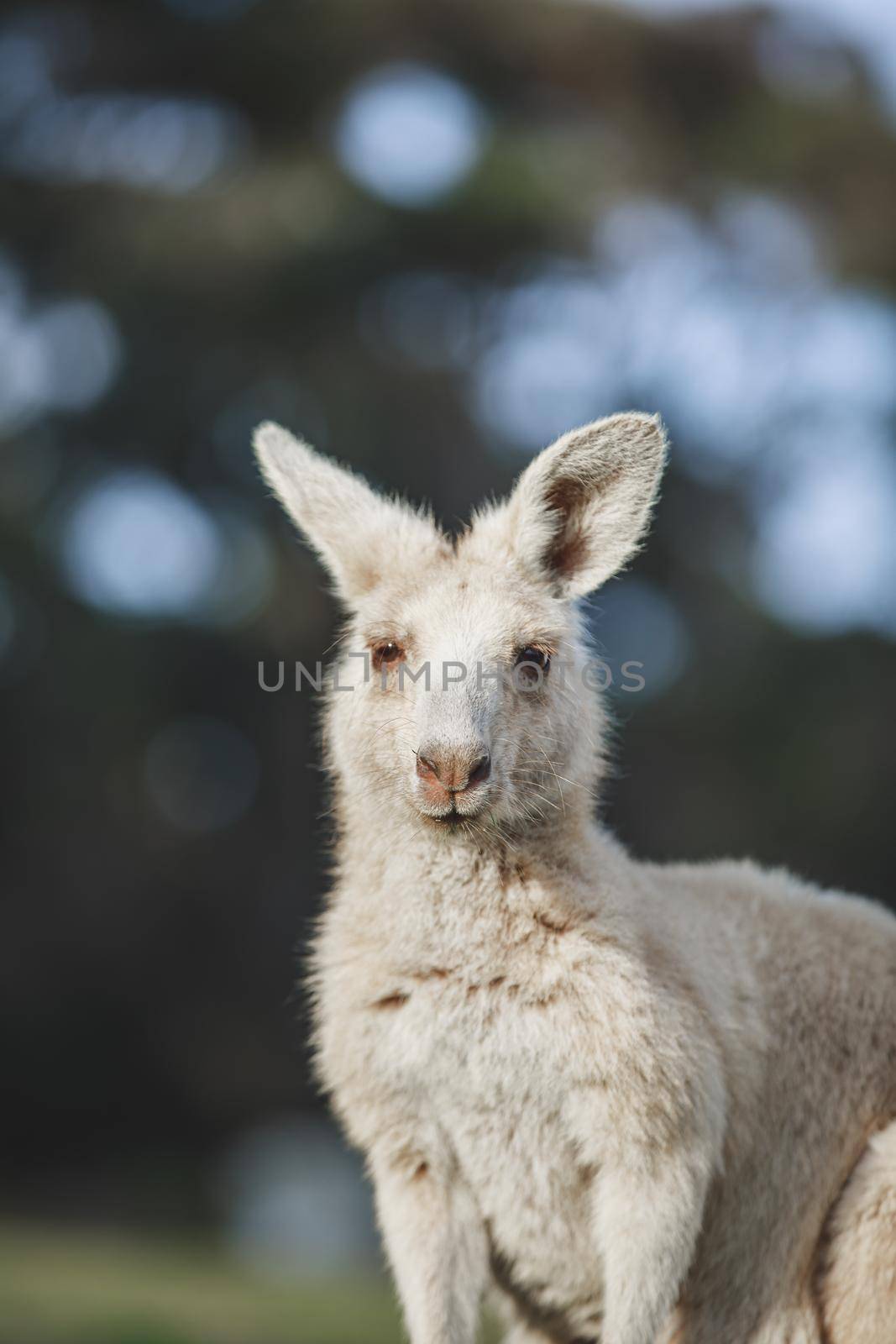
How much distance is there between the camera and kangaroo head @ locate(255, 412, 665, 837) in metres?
3.73

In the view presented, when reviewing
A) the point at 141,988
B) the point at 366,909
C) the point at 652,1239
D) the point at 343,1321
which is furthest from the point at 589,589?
the point at 141,988

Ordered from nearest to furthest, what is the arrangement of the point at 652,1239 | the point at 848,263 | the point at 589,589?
1. the point at 652,1239
2. the point at 589,589
3. the point at 848,263

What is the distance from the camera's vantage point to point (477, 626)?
3.92 m

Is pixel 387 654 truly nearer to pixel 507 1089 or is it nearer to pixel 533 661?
pixel 533 661

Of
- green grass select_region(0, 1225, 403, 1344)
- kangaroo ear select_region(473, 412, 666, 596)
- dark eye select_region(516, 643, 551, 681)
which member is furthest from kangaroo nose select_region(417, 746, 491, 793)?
green grass select_region(0, 1225, 403, 1344)

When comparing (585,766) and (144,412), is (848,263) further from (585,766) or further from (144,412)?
(585,766)

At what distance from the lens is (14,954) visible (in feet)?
52.0

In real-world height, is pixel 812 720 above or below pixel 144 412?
below

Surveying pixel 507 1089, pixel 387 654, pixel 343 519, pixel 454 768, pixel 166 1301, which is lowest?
pixel 166 1301

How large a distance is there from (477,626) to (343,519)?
0.70 meters

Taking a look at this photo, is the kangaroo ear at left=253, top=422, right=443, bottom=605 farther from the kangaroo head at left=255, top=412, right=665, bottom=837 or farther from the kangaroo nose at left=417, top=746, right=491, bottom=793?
the kangaroo nose at left=417, top=746, right=491, bottom=793

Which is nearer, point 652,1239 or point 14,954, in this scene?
point 652,1239

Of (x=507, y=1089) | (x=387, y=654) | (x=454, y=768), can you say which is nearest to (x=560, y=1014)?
(x=507, y=1089)

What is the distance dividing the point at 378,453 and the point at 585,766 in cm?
984
